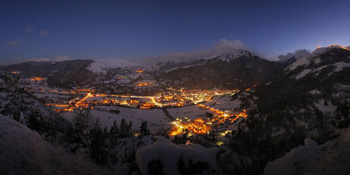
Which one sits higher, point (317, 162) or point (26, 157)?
point (26, 157)

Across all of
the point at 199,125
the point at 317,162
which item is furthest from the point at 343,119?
the point at 199,125

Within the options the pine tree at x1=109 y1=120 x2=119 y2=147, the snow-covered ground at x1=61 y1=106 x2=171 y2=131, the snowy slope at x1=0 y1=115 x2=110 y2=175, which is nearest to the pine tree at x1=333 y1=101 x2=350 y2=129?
the snowy slope at x1=0 y1=115 x2=110 y2=175

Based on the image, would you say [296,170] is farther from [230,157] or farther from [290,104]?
[290,104]

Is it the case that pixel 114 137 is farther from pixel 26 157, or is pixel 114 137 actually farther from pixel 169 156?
pixel 26 157

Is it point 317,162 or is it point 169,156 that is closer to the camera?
point 317,162

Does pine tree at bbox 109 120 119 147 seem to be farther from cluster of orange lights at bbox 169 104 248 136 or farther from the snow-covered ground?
the snow-covered ground

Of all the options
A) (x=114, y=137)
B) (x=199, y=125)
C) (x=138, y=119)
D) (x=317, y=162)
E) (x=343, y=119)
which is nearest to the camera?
(x=317, y=162)
